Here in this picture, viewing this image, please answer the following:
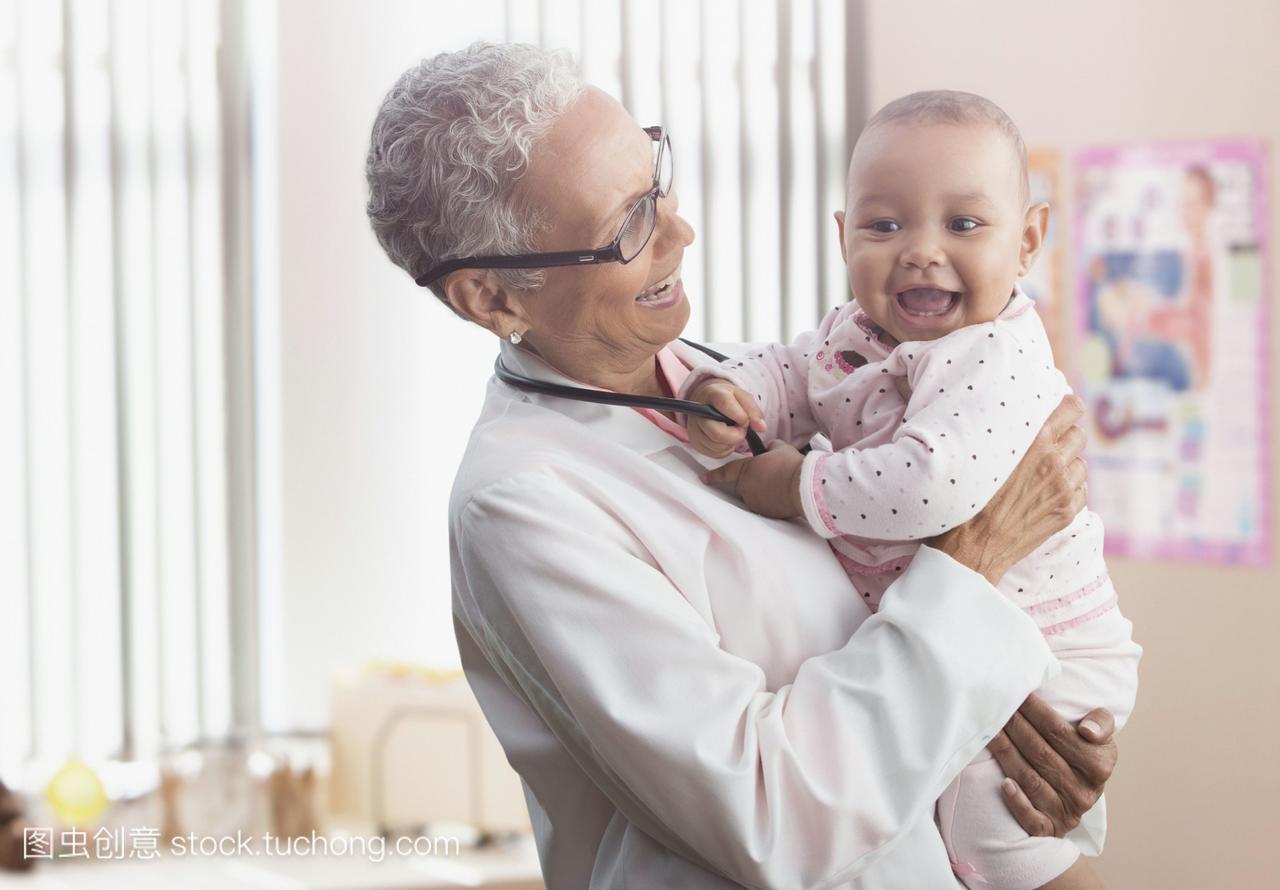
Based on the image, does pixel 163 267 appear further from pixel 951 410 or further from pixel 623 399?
pixel 951 410

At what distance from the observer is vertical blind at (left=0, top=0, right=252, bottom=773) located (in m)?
3.69

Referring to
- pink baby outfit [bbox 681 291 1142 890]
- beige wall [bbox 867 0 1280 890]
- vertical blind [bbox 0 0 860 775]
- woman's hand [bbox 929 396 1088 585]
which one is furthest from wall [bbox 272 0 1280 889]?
woman's hand [bbox 929 396 1088 585]

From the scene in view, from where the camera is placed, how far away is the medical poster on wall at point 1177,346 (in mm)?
3375

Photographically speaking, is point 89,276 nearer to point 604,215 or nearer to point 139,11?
point 139,11

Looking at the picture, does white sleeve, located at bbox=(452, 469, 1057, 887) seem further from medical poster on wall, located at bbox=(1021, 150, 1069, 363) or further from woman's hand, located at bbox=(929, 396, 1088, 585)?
medical poster on wall, located at bbox=(1021, 150, 1069, 363)

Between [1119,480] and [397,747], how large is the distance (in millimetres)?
2243

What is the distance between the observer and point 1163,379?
11.4ft

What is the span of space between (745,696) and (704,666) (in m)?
0.05

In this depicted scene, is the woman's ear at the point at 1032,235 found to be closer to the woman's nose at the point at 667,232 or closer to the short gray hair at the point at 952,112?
the short gray hair at the point at 952,112

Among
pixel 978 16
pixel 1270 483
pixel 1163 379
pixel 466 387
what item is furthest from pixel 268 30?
pixel 1270 483

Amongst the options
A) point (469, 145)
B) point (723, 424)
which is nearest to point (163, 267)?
point (469, 145)

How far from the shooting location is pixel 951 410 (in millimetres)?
1178

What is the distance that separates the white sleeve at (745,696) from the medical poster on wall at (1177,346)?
8.33 ft

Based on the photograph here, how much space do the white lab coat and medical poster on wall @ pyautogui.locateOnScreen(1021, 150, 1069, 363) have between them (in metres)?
2.50
